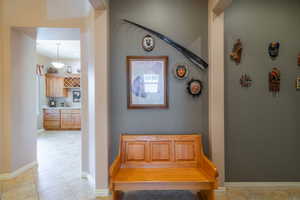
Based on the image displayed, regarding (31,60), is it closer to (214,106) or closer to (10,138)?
(10,138)

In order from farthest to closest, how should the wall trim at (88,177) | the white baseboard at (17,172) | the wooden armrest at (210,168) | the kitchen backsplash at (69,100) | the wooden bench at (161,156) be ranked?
the kitchen backsplash at (69,100) < the white baseboard at (17,172) < the wall trim at (88,177) < the wooden bench at (161,156) < the wooden armrest at (210,168)

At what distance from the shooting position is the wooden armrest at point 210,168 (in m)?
1.81

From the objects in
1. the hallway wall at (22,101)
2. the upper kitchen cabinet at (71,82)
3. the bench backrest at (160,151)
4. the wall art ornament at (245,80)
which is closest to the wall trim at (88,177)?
the bench backrest at (160,151)

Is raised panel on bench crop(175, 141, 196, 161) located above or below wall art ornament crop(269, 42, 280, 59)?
below

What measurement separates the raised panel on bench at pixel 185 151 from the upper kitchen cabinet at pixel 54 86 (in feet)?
21.2

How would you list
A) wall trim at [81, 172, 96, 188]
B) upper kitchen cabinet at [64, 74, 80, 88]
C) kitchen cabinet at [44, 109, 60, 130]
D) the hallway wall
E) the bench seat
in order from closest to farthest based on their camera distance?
the bench seat, wall trim at [81, 172, 96, 188], the hallway wall, kitchen cabinet at [44, 109, 60, 130], upper kitchen cabinet at [64, 74, 80, 88]

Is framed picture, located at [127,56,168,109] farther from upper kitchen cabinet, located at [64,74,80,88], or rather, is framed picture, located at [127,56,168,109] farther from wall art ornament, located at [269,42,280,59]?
upper kitchen cabinet, located at [64,74,80,88]

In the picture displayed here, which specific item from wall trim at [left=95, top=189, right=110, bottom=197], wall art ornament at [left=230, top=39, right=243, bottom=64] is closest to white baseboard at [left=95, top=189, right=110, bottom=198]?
wall trim at [left=95, top=189, right=110, bottom=197]

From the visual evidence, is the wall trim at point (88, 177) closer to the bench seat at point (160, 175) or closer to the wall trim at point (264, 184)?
the bench seat at point (160, 175)

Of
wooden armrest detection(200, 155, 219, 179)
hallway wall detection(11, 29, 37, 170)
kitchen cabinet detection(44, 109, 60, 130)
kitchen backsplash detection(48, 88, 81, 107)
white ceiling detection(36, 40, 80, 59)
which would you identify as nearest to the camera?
wooden armrest detection(200, 155, 219, 179)

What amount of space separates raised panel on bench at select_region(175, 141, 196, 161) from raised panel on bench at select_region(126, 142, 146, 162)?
1.44ft

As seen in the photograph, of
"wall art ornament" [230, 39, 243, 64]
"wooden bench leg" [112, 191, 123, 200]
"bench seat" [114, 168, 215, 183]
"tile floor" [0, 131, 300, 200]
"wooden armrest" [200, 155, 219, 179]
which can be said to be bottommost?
"tile floor" [0, 131, 300, 200]

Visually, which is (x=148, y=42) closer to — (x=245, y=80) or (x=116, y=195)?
(x=245, y=80)

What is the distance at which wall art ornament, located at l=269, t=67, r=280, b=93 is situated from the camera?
246 centimetres
